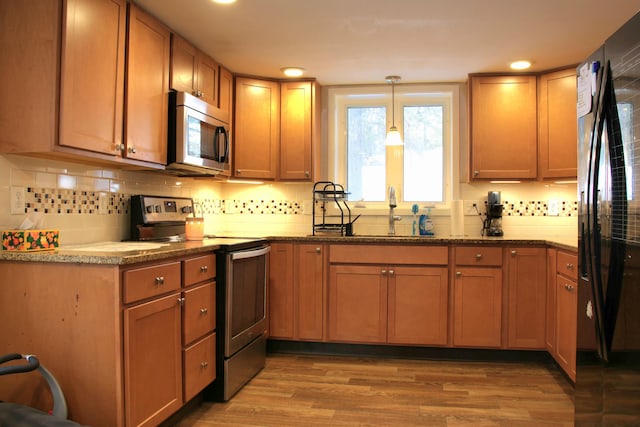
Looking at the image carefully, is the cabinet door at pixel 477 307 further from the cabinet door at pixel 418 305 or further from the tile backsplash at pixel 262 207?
the tile backsplash at pixel 262 207

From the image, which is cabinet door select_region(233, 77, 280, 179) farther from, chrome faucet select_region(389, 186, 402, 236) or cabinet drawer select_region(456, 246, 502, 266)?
cabinet drawer select_region(456, 246, 502, 266)

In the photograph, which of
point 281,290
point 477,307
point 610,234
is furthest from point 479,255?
point 610,234

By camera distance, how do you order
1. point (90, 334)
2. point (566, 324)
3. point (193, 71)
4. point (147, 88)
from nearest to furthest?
point (90, 334) < point (147, 88) < point (566, 324) < point (193, 71)

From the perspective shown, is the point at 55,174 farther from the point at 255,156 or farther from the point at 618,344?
the point at 618,344

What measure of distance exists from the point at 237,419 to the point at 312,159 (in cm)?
207

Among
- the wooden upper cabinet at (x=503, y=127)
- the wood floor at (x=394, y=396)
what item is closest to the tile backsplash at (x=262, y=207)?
the wooden upper cabinet at (x=503, y=127)

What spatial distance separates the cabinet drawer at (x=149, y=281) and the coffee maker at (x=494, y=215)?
2511 mm

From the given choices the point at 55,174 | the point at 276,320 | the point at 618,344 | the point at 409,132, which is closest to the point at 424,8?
the point at 409,132

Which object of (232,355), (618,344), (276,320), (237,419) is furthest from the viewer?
(276,320)

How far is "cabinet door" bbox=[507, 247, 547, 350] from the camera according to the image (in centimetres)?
340

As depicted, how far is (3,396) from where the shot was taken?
2.00 m

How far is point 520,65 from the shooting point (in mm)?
3568

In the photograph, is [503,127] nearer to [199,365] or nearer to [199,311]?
[199,311]

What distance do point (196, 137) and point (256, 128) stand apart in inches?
34.8
